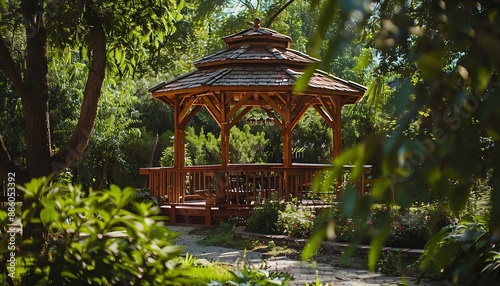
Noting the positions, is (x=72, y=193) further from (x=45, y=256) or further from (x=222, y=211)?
(x=222, y=211)

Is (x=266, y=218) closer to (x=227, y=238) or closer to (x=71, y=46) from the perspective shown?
(x=227, y=238)

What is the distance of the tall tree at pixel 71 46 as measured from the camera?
25.0 ft

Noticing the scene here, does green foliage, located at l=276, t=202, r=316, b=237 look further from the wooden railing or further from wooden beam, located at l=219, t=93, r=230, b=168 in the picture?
wooden beam, located at l=219, t=93, r=230, b=168

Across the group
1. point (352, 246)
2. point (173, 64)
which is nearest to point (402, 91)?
point (352, 246)

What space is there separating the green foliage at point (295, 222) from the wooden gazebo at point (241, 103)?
80 cm

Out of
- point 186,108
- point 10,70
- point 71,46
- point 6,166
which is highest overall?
point 71,46

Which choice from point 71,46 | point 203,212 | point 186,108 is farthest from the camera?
point 186,108

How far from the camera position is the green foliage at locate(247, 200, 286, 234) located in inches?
480

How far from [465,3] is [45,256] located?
2.10 metres

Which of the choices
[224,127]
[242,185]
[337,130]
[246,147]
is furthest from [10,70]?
[246,147]

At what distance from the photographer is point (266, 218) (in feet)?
40.9

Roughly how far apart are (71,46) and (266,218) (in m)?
5.27

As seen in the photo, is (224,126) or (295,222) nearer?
(295,222)

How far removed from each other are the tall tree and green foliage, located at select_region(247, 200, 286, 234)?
4107 mm
